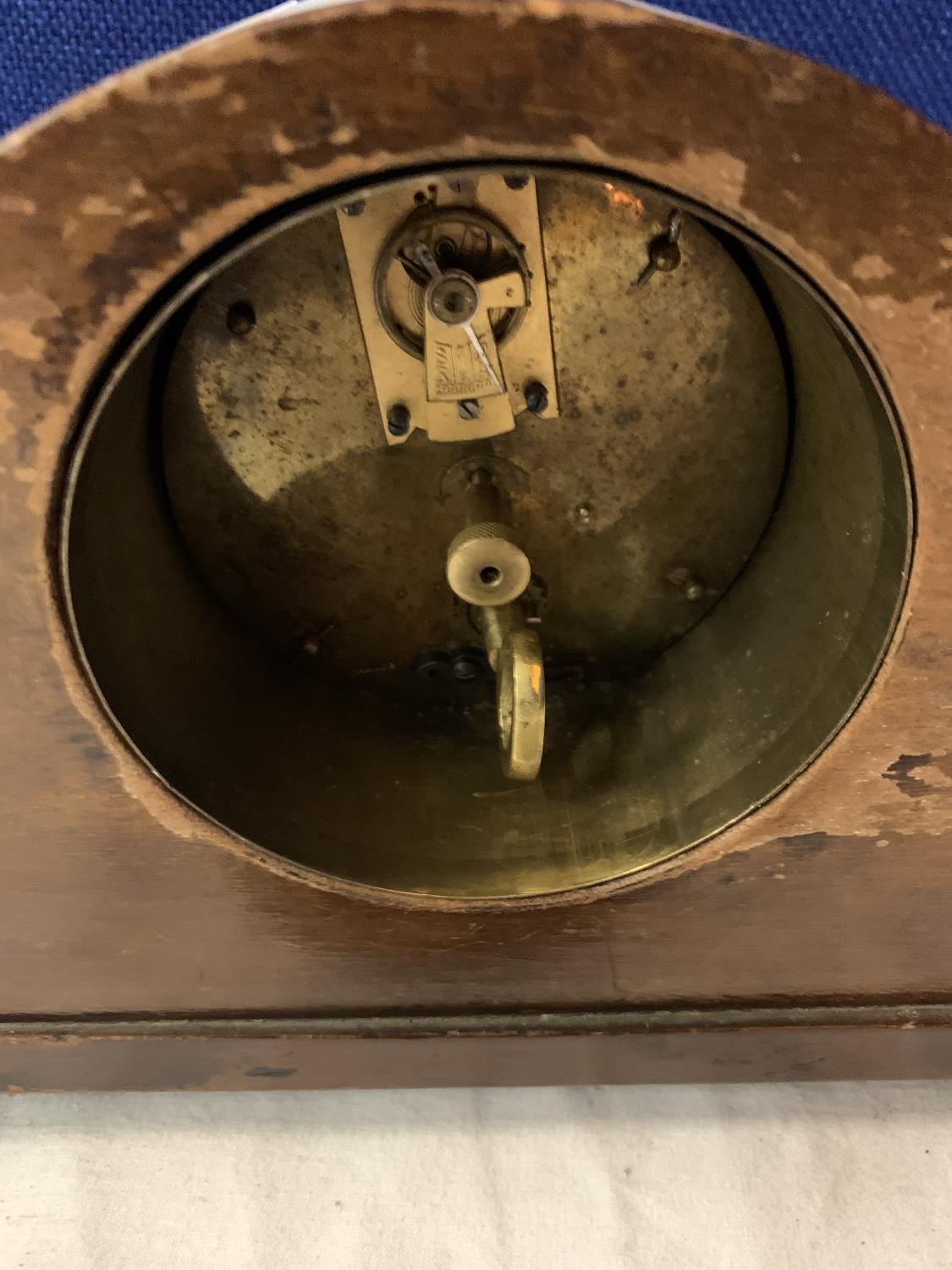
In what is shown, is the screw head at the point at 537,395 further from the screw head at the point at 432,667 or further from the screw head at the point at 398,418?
the screw head at the point at 432,667

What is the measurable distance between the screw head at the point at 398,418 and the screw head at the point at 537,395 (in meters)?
0.08

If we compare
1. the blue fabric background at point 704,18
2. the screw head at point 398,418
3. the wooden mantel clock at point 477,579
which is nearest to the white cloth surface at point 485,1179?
the wooden mantel clock at point 477,579

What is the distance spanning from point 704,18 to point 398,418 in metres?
0.48

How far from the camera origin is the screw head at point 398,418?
72 centimetres

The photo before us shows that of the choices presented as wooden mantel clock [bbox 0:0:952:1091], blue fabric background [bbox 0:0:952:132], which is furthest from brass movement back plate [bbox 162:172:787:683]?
blue fabric background [bbox 0:0:952:132]

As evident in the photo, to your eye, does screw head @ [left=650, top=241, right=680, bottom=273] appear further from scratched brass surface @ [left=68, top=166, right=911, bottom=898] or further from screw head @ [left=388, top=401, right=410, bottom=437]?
screw head @ [left=388, top=401, right=410, bottom=437]

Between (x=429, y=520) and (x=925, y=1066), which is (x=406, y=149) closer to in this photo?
(x=429, y=520)

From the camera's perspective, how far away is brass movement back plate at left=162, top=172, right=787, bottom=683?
2.27ft

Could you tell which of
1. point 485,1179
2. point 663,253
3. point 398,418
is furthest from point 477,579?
point 485,1179

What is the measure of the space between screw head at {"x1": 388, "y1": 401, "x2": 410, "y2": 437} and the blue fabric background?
453 millimetres

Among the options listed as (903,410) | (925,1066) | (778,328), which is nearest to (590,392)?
(778,328)

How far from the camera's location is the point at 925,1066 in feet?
2.77

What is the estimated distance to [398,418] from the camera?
0.72m

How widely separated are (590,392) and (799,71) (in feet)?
1.02
